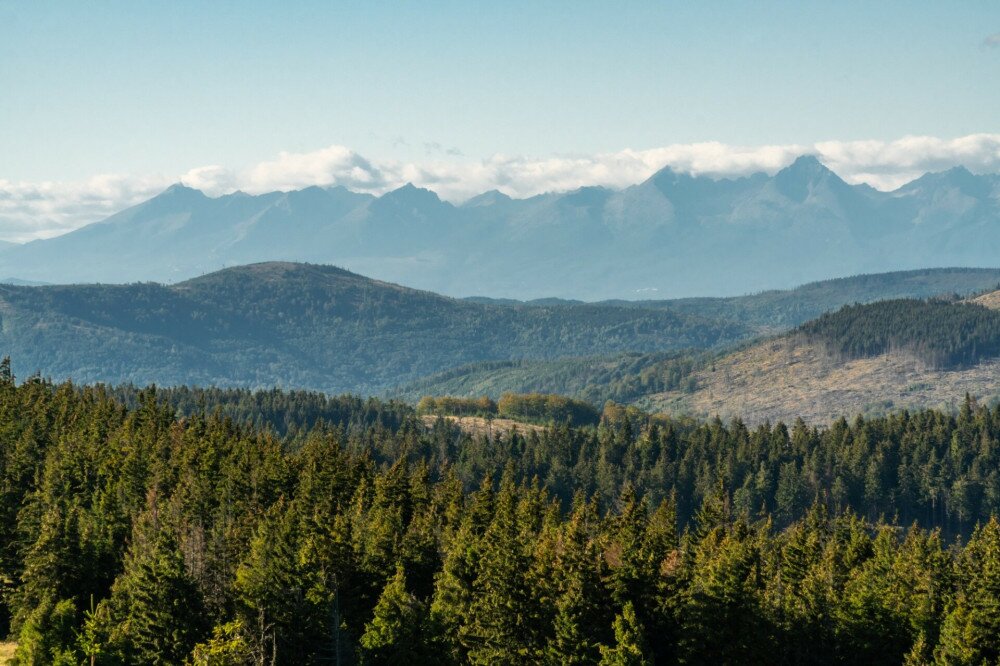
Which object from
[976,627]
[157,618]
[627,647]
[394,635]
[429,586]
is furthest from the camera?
[429,586]

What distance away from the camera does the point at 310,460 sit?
12288 cm

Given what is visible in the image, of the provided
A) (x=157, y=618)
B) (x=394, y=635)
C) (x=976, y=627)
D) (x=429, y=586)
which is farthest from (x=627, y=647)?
(x=157, y=618)

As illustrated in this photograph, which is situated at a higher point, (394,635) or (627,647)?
(627,647)

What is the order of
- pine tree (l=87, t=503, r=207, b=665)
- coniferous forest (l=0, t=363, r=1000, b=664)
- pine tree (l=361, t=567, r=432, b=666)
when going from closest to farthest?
1. pine tree (l=87, t=503, r=207, b=665)
2. coniferous forest (l=0, t=363, r=1000, b=664)
3. pine tree (l=361, t=567, r=432, b=666)

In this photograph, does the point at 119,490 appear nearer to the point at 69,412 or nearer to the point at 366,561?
the point at 366,561

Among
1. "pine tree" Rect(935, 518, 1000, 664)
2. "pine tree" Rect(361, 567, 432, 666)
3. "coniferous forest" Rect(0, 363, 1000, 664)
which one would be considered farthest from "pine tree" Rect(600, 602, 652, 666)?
"pine tree" Rect(935, 518, 1000, 664)

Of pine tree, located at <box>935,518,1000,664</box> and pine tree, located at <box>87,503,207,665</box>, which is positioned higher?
pine tree, located at <box>87,503,207,665</box>

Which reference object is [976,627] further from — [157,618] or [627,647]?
[157,618]

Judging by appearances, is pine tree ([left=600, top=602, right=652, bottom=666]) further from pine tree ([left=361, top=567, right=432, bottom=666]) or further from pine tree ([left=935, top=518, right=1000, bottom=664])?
pine tree ([left=935, top=518, right=1000, bottom=664])

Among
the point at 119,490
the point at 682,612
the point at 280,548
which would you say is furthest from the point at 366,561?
the point at 119,490

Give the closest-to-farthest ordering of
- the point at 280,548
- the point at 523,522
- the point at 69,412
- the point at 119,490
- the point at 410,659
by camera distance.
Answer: the point at 410,659 < the point at 280,548 < the point at 523,522 < the point at 119,490 < the point at 69,412

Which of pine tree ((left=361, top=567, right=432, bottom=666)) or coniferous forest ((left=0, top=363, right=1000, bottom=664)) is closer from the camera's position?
coniferous forest ((left=0, top=363, right=1000, bottom=664))

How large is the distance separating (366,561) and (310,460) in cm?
3684

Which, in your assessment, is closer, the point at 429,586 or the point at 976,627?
the point at 976,627
